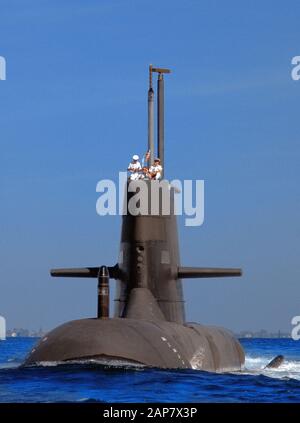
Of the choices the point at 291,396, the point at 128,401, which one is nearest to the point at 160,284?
the point at 291,396

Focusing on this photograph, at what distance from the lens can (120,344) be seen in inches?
803

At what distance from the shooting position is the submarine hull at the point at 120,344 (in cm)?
2013

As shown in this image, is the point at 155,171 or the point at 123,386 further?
the point at 155,171

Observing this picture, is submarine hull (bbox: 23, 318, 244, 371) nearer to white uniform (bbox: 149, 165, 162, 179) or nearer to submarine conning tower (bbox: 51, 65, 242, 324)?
submarine conning tower (bbox: 51, 65, 242, 324)

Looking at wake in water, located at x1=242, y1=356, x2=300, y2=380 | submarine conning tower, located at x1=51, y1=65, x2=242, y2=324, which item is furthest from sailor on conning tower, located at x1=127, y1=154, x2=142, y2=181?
wake in water, located at x1=242, y1=356, x2=300, y2=380

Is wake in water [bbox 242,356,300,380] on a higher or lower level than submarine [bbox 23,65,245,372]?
lower

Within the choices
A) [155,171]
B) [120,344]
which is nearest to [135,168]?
[155,171]

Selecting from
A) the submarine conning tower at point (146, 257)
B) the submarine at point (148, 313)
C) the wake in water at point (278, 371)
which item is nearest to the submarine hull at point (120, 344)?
the submarine at point (148, 313)

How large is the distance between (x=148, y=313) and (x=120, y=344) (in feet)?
17.5

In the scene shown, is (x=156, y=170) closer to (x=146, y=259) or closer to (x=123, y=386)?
(x=146, y=259)

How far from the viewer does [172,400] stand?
52.0 feet

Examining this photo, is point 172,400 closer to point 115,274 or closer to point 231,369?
point 115,274

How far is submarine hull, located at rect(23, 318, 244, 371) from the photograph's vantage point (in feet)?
66.0
